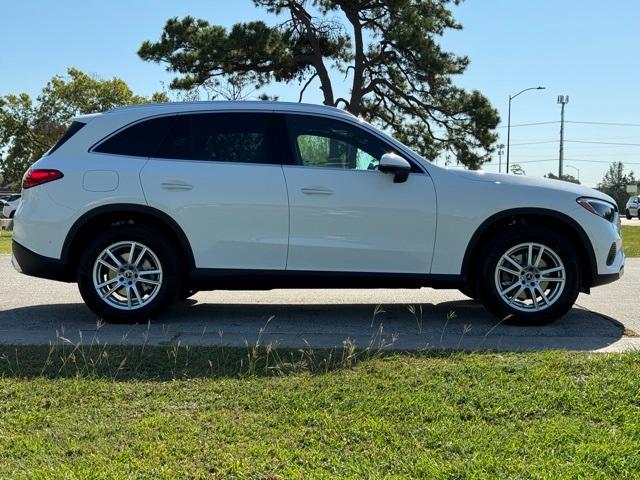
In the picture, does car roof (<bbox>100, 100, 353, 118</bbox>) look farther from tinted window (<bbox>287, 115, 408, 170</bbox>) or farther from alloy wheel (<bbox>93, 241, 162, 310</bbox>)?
alloy wheel (<bbox>93, 241, 162, 310</bbox>)

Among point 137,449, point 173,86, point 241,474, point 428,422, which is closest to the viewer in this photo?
point 241,474

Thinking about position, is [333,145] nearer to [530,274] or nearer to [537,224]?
[537,224]

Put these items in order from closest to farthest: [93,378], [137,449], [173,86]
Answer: [137,449] → [93,378] → [173,86]

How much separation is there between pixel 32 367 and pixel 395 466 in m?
2.49

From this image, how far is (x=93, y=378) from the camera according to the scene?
12.2ft

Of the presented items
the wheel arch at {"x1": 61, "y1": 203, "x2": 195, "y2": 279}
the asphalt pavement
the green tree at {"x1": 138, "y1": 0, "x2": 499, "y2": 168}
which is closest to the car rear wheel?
the asphalt pavement

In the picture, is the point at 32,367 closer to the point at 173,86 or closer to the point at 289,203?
the point at 289,203

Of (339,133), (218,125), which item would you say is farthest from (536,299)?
(218,125)

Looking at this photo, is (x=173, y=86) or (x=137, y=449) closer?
(x=137, y=449)

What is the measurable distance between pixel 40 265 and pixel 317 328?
2.45m

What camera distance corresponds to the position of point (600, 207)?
5.48m

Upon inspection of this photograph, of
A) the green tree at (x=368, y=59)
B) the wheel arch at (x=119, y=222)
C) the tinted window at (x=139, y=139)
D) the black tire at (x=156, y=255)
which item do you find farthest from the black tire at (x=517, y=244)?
the green tree at (x=368, y=59)

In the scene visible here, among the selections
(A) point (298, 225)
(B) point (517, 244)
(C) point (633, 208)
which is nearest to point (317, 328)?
(A) point (298, 225)

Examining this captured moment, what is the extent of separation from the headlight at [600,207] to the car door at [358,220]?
1311mm
